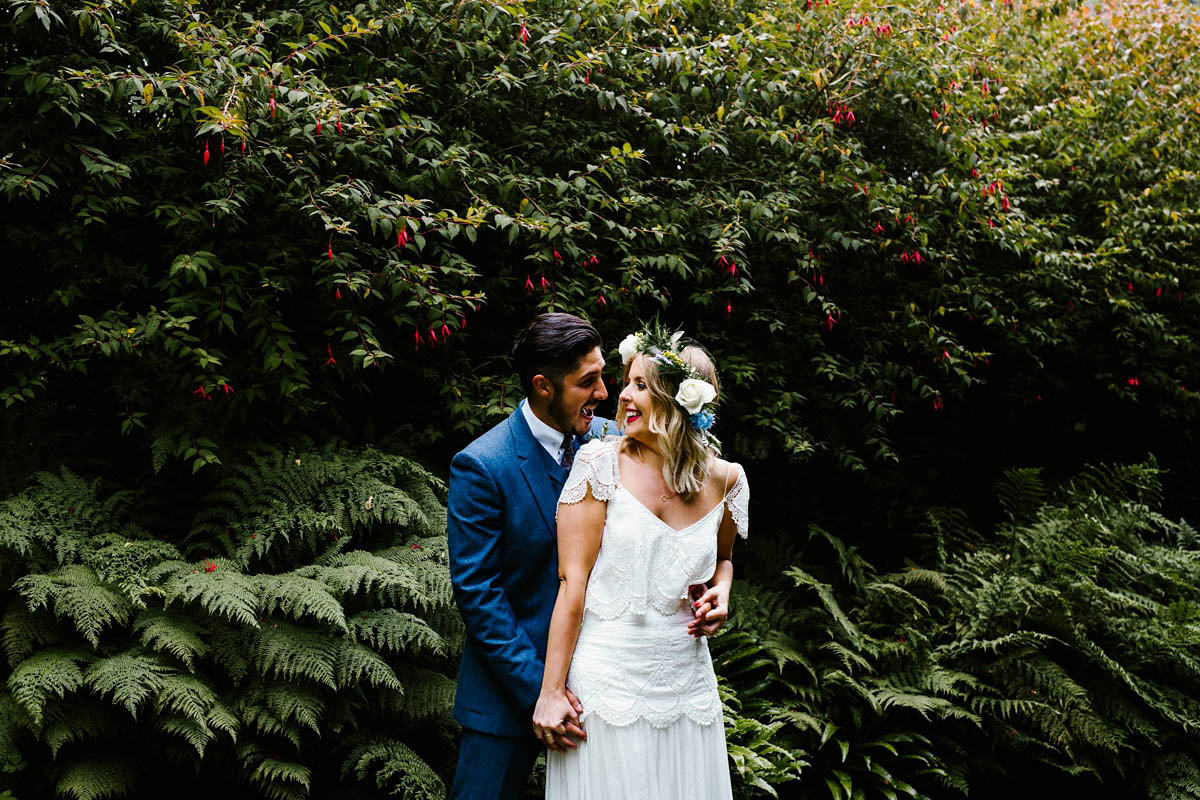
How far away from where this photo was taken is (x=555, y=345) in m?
2.56

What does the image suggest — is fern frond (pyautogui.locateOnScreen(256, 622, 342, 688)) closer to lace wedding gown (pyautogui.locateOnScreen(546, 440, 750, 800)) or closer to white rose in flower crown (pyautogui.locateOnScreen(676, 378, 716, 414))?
lace wedding gown (pyautogui.locateOnScreen(546, 440, 750, 800))

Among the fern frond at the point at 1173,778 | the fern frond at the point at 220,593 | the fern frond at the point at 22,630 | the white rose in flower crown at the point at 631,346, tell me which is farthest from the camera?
the fern frond at the point at 1173,778

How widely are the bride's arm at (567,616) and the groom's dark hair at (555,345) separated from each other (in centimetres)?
43

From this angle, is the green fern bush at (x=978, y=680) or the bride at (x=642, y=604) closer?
the bride at (x=642, y=604)

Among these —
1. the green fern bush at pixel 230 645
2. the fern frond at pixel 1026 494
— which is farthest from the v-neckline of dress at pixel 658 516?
the fern frond at pixel 1026 494

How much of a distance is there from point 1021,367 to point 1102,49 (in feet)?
10.00

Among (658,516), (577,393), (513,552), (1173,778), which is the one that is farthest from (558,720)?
(1173,778)

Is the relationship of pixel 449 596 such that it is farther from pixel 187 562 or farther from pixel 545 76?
pixel 545 76

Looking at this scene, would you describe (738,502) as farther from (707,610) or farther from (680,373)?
(680,373)

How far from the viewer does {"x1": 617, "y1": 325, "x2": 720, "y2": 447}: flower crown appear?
240 cm

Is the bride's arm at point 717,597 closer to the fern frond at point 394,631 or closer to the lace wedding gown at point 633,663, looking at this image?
the lace wedding gown at point 633,663

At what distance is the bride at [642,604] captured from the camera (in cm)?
236

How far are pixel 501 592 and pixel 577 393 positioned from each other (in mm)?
639

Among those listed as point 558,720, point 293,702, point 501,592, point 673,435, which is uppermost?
point 673,435
